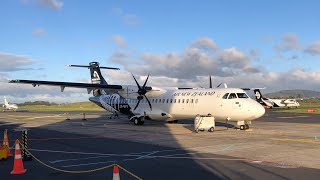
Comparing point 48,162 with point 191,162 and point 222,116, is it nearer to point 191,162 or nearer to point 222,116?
point 191,162

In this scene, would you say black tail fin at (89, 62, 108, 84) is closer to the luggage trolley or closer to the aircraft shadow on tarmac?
the luggage trolley

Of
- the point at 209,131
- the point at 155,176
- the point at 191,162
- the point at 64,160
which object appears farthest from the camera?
the point at 209,131

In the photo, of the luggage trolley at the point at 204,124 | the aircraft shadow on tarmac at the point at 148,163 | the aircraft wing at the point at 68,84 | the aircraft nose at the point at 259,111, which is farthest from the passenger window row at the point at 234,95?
the aircraft wing at the point at 68,84

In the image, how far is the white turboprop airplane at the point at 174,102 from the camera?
23094 millimetres

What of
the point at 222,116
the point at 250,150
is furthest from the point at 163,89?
the point at 250,150

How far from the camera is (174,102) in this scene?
2905 centimetres

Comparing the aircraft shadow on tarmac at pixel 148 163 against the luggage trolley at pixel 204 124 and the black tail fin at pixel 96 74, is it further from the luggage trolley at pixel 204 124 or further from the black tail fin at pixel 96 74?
the black tail fin at pixel 96 74

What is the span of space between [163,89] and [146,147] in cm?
1673

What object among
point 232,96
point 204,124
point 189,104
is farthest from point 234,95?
point 189,104

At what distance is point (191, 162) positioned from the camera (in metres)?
11.4

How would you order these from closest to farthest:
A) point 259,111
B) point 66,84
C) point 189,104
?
1. point 259,111
2. point 189,104
3. point 66,84

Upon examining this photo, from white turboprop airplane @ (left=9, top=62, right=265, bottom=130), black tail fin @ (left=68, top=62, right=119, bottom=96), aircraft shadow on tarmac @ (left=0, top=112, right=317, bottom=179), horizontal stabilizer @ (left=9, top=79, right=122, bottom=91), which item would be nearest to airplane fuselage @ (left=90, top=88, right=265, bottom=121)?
white turboprop airplane @ (left=9, top=62, right=265, bottom=130)

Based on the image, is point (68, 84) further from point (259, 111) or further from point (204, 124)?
point (259, 111)

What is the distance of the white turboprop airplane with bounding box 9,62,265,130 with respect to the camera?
2309 cm
